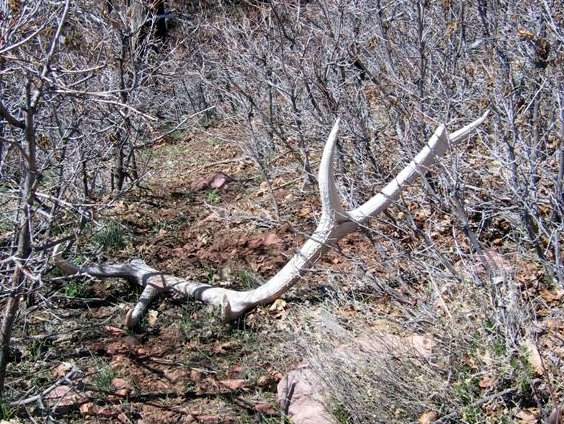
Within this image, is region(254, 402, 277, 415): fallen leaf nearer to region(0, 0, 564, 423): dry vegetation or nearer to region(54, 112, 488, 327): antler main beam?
region(0, 0, 564, 423): dry vegetation

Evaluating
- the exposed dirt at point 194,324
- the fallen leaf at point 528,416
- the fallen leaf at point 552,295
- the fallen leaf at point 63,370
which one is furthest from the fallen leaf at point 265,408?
the fallen leaf at point 552,295

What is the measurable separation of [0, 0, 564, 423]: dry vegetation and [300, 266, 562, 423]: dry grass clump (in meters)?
0.01

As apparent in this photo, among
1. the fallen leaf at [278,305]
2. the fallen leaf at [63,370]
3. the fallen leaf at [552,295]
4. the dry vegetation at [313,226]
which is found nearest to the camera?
the dry vegetation at [313,226]

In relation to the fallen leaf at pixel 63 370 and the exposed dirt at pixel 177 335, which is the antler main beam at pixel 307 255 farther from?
the fallen leaf at pixel 63 370

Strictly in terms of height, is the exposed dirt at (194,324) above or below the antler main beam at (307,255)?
below

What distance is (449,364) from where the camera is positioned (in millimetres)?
3318

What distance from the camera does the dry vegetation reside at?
11.1 feet

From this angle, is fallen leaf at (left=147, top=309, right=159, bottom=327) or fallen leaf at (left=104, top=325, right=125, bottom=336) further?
fallen leaf at (left=147, top=309, right=159, bottom=327)

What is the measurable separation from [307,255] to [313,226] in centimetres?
151

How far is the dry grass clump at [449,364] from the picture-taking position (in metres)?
3.15

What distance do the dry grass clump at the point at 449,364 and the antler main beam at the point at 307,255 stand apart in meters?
0.74

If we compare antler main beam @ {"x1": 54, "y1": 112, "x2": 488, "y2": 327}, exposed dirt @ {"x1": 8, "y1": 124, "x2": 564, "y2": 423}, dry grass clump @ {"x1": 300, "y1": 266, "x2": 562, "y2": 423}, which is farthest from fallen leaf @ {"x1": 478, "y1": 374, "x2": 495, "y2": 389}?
antler main beam @ {"x1": 54, "y1": 112, "x2": 488, "y2": 327}

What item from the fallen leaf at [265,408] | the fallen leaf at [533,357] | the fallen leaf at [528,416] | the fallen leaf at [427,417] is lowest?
the fallen leaf at [265,408]

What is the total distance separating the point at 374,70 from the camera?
623 cm
